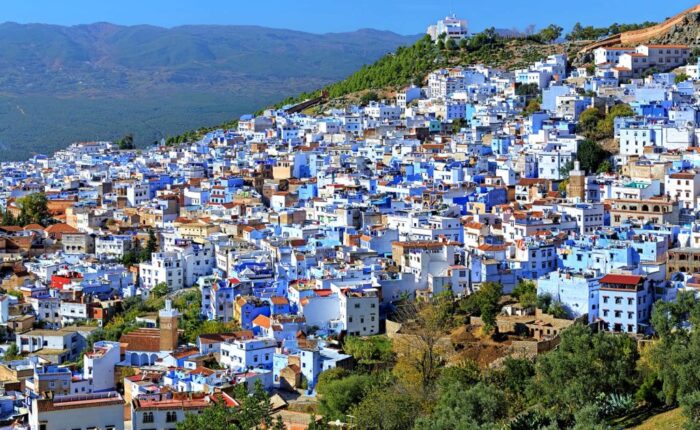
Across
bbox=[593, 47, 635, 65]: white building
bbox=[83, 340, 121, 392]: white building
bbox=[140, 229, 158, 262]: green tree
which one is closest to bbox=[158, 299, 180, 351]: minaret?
bbox=[83, 340, 121, 392]: white building

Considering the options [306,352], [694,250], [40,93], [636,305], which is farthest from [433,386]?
[40,93]

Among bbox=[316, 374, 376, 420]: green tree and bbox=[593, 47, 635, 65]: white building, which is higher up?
bbox=[593, 47, 635, 65]: white building

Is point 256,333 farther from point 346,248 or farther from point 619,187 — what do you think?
point 619,187

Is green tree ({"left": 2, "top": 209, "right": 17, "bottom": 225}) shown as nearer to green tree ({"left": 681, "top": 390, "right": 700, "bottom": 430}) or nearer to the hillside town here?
the hillside town

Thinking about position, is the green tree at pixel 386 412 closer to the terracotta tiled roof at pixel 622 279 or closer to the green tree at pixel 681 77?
the terracotta tiled roof at pixel 622 279

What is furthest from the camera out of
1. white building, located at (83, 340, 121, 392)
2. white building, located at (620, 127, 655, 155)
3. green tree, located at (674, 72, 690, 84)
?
green tree, located at (674, 72, 690, 84)

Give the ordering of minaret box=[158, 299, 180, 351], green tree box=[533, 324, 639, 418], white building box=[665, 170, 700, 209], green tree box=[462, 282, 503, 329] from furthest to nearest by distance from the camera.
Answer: white building box=[665, 170, 700, 209], minaret box=[158, 299, 180, 351], green tree box=[462, 282, 503, 329], green tree box=[533, 324, 639, 418]

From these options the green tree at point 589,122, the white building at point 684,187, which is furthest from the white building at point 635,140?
the white building at point 684,187

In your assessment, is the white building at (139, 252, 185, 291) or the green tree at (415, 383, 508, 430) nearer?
the green tree at (415, 383, 508, 430)
